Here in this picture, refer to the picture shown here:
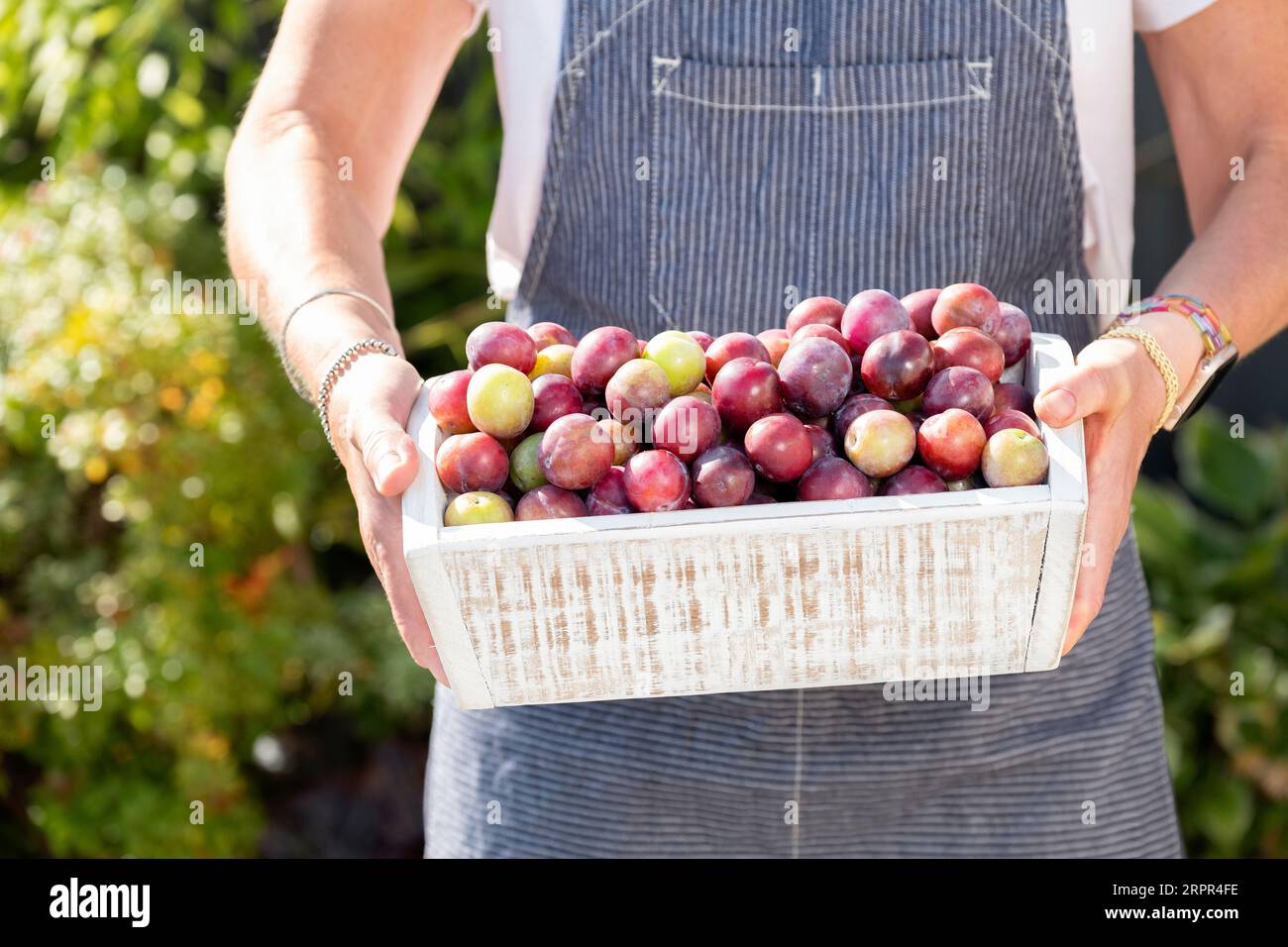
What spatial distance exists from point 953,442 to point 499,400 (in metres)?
0.38

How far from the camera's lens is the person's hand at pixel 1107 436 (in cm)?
106

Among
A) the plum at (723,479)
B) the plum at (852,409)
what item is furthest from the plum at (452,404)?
the plum at (852,409)

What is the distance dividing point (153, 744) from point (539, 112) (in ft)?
6.37

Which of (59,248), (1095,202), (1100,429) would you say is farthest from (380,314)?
(59,248)

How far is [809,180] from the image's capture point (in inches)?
56.1

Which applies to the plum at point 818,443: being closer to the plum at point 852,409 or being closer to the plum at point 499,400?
the plum at point 852,409

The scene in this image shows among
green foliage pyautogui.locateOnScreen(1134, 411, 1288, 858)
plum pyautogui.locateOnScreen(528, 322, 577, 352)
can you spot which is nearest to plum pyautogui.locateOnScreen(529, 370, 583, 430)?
plum pyautogui.locateOnScreen(528, 322, 577, 352)

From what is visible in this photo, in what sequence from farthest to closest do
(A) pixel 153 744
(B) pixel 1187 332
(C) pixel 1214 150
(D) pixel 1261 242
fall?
(A) pixel 153 744, (C) pixel 1214 150, (D) pixel 1261 242, (B) pixel 1187 332

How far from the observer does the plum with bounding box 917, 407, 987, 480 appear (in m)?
1.03

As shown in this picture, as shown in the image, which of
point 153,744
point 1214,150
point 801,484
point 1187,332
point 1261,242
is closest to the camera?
point 801,484

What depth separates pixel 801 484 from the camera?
1.05m

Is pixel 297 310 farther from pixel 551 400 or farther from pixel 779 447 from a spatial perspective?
pixel 779 447

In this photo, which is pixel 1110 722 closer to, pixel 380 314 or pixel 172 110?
pixel 380 314

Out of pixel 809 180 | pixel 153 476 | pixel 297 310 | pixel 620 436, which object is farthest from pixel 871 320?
pixel 153 476
